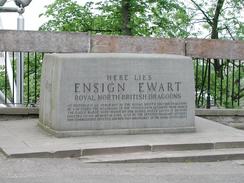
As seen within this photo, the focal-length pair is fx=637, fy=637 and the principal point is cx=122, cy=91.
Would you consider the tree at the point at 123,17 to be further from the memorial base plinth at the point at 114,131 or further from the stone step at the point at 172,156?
the stone step at the point at 172,156

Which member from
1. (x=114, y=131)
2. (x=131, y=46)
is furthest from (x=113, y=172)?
(x=131, y=46)

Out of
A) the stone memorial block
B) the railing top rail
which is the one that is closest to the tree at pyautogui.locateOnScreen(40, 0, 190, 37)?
the railing top rail

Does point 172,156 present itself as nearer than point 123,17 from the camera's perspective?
Yes

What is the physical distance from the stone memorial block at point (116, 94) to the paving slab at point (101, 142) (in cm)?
23

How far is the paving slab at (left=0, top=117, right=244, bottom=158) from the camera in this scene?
Result: 27.6 ft

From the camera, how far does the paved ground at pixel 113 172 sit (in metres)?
7.15

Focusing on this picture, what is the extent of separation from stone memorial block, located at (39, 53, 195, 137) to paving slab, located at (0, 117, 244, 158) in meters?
0.23

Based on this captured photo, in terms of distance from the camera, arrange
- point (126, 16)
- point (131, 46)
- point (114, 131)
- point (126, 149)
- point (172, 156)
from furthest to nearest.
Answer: point (126, 16) → point (131, 46) → point (114, 131) → point (126, 149) → point (172, 156)

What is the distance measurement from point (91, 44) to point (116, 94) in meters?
2.00

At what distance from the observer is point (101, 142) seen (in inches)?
355

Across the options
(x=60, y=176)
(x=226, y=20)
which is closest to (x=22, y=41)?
(x=60, y=176)

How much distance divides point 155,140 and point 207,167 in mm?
1243

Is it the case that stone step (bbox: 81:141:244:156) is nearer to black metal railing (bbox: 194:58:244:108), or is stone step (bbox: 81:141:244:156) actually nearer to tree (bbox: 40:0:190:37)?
black metal railing (bbox: 194:58:244:108)

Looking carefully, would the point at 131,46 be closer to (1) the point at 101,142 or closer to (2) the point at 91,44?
(2) the point at 91,44
